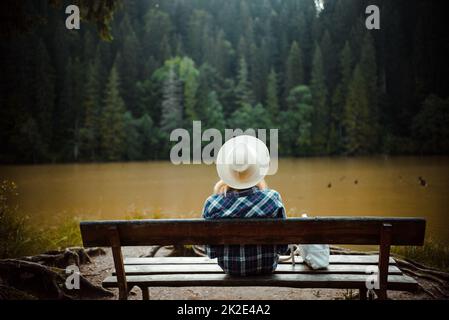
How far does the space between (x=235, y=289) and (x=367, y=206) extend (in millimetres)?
8119

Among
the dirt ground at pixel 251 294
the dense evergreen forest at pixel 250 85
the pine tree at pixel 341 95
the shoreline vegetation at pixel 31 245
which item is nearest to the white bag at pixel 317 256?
the dirt ground at pixel 251 294

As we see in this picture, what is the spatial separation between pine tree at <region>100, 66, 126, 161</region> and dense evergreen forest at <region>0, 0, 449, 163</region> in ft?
0.35

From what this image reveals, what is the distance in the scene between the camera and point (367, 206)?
11.3m

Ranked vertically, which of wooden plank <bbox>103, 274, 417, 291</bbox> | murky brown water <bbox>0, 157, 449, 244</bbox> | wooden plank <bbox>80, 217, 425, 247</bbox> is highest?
wooden plank <bbox>80, 217, 425, 247</bbox>

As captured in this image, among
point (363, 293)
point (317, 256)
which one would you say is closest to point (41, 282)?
point (317, 256)

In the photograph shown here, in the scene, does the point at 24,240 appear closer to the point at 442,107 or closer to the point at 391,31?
the point at 442,107

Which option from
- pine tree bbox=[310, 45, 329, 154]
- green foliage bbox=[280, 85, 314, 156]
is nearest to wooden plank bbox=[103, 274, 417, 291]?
green foliage bbox=[280, 85, 314, 156]

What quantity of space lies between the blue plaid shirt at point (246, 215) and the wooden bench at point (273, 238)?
8 centimetres

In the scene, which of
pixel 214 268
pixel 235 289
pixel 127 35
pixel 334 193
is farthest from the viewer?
pixel 127 35

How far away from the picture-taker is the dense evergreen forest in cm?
3481

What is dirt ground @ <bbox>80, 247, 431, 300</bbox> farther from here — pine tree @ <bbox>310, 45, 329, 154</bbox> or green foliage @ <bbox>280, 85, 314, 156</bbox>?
pine tree @ <bbox>310, 45, 329, 154</bbox>

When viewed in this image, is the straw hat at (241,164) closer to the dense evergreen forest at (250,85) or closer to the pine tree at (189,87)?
the dense evergreen forest at (250,85)

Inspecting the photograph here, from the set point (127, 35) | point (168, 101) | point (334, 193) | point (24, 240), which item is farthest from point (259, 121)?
point (24, 240)

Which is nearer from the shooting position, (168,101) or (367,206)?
(367,206)
